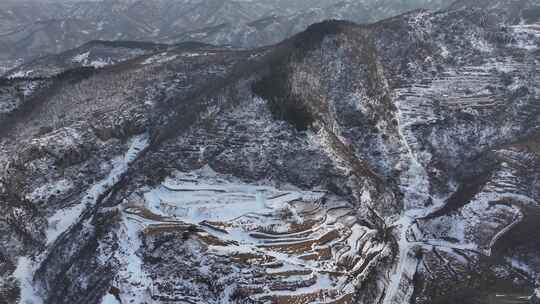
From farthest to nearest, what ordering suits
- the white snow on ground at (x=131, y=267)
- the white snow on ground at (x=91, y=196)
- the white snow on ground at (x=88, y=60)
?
the white snow on ground at (x=88, y=60) < the white snow on ground at (x=91, y=196) < the white snow on ground at (x=131, y=267)

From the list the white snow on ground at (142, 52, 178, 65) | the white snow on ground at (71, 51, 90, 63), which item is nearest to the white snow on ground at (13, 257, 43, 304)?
the white snow on ground at (142, 52, 178, 65)

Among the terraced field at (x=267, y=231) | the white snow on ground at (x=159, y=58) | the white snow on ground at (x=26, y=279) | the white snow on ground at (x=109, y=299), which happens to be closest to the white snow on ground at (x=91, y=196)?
the white snow on ground at (x=26, y=279)

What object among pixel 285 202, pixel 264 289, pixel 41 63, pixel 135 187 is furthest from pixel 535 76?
pixel 41 63

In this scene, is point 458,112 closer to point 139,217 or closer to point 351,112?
point 351,112

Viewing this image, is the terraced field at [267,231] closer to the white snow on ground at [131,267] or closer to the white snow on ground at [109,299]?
the white snow on ground at [131,267]

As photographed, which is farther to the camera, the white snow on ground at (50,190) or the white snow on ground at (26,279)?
the white snow on ground at (50,190)

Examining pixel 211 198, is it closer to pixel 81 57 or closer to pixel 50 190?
pixel 50 190
